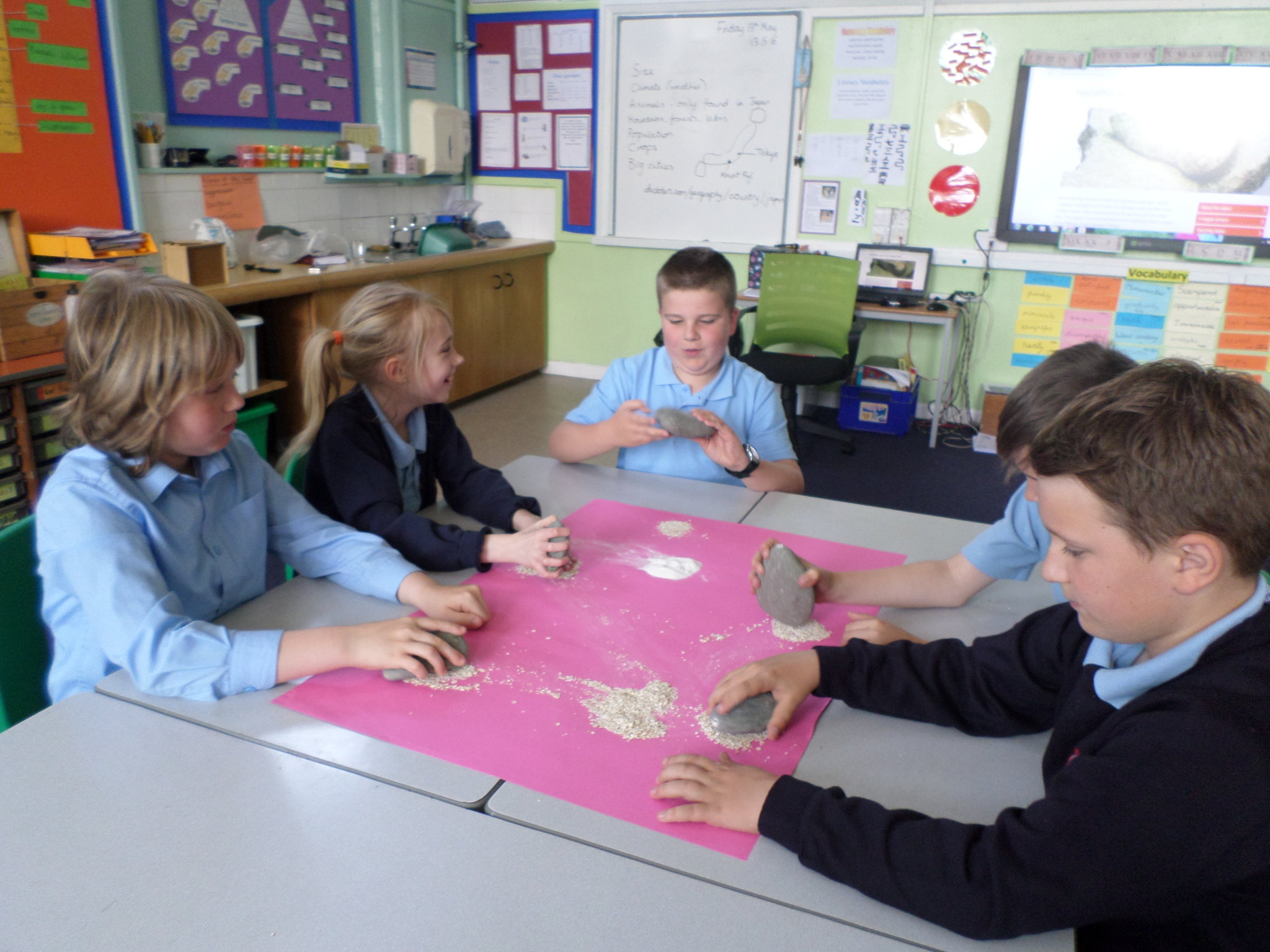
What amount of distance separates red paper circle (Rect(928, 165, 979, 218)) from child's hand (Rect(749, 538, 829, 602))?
3597 mm

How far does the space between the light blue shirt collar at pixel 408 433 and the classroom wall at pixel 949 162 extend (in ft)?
10.9

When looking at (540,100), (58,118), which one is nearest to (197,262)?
(58,118)

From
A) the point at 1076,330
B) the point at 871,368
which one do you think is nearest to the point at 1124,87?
the point at 1076,330

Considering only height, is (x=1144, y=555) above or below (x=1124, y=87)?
below

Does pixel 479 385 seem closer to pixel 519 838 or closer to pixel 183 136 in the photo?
pixel 183 136

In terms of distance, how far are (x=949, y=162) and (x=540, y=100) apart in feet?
7.46

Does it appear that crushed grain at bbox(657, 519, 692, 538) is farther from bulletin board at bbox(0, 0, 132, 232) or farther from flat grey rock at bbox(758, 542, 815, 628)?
bulletin board at bbox(0, 0, 132, 232)

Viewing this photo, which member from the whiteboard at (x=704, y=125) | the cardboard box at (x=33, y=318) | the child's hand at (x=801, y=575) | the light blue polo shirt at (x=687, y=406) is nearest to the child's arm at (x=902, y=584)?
the child's hand at (x=801, y=575)

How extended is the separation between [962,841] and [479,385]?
4.28 m

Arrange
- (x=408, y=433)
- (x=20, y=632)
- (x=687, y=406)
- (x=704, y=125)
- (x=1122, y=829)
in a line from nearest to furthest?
(x=1122, y=829), (x=20, y=632), (x=408, y=433), (x=687, y=406), (x=704, y=125)

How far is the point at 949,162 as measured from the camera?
4.33 meters

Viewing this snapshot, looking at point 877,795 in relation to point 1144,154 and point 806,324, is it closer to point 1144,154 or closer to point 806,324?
point 806,324

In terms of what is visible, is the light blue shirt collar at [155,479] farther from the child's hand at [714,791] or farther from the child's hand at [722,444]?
the child's hand at [722,444]

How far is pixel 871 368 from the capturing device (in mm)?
4484
